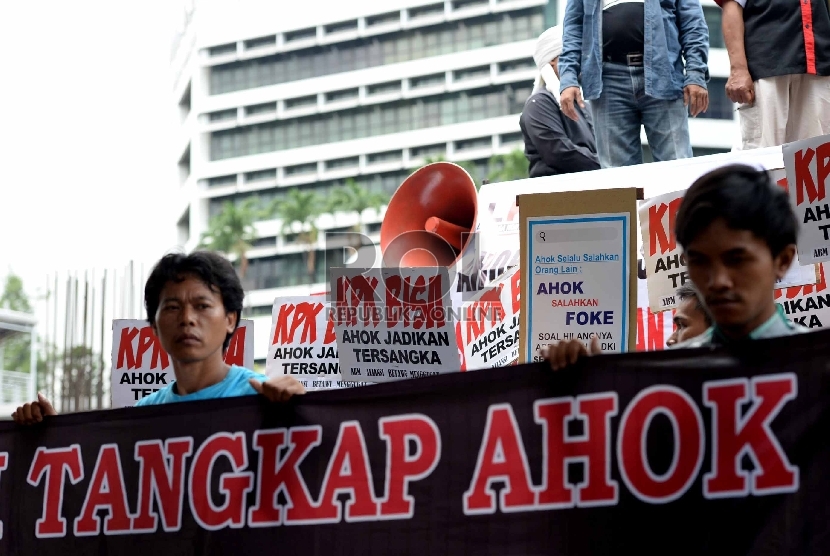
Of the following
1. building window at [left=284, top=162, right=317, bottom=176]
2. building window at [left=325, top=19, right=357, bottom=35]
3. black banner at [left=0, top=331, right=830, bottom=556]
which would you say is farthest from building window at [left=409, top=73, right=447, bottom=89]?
black banner at [left=0, top=331, right=830, bottom=556]

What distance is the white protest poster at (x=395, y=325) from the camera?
17.4 feet

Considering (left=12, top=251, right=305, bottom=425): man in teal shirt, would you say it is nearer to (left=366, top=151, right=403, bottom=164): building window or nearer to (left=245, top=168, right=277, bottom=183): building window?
(left=366, top=151, right=403, bottom=164): building window

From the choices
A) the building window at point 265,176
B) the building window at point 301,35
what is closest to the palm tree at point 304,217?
the building window at point 265,176

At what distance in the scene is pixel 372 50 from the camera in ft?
311

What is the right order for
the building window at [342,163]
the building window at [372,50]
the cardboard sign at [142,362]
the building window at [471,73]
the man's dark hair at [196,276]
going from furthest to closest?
the building window at [342,163]
the building window at [372,50]
the building window at [471,73]
the cardboard sign at [142,362]
the man's dark hair at [196,276]

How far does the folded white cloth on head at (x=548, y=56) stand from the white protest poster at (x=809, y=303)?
2.13 metres

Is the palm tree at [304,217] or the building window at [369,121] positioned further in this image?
the building window at [369,121]

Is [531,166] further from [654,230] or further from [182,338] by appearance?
[182,338]

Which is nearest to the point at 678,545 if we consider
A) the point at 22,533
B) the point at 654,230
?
the point at 22,533

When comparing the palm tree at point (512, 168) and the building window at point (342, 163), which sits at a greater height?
the building window at point (342, 163)

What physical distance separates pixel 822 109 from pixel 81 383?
502 inches

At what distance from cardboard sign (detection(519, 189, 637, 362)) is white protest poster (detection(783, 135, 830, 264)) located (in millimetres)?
674

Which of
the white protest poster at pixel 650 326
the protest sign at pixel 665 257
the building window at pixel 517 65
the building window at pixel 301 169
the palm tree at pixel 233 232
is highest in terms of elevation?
the building window at pixel 517 65

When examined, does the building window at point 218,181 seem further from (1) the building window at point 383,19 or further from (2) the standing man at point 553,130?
(2) the standing man at point 553,130
